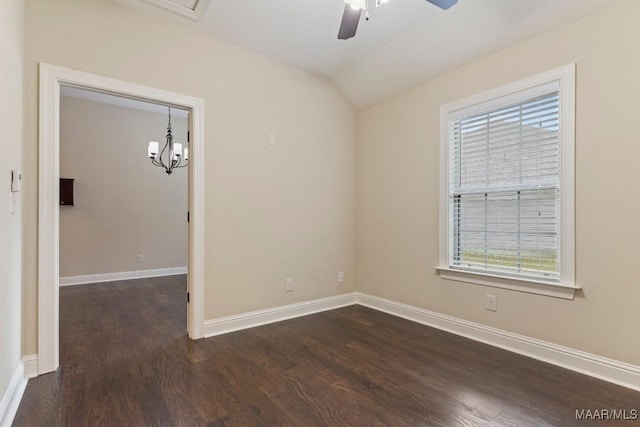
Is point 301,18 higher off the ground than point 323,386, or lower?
higher

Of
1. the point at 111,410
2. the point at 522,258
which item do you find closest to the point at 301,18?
the point at 522,258

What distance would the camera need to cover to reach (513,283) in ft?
8.39

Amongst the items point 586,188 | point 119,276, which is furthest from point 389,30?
point 119,276

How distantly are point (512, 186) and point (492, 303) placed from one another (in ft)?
3.27

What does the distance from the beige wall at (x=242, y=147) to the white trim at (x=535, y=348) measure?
108 centimetres

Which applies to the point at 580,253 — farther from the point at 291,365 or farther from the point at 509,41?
the point at 291,365

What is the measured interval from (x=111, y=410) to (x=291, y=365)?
1.10 meters

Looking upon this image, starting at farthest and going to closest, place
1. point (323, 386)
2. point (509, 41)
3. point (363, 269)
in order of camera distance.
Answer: point (363, 269)
point (509, 41)
point (323, 386)

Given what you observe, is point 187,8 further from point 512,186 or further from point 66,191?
point 66,191

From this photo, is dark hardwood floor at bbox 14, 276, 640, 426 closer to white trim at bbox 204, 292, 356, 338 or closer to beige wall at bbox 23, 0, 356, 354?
white trim at bbox 204, 292, 356, 338

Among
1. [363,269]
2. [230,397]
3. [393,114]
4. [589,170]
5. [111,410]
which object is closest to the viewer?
[111,410]

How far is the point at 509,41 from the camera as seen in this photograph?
2555mm

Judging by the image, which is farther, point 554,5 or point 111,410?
point 554,5

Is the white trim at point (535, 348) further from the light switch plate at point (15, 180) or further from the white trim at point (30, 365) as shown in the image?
the light switch plate at point (15, 180)
